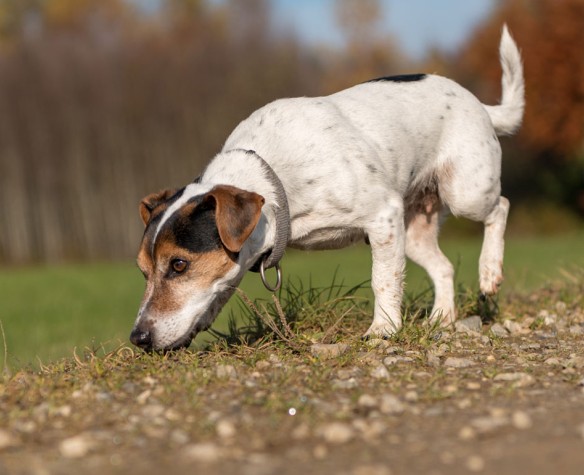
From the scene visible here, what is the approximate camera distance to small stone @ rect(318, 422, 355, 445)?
335cm

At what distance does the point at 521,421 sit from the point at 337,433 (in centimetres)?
77

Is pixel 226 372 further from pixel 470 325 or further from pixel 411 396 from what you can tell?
pixel 470 325

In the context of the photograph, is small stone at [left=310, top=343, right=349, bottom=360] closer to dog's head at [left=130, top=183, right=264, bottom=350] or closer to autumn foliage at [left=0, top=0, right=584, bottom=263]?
dog's head at [left=130, top=183, right=264, bottom=350]

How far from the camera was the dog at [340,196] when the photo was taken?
4906 mm

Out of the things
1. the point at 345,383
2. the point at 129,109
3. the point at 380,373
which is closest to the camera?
the point at 345,383

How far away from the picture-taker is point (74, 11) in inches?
1817

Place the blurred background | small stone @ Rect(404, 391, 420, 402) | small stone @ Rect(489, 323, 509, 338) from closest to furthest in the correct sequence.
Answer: small stone @ Rect(404, 391, 420, 402)
small stone @ Rect(489, 323, 509, 338)
the blurred background

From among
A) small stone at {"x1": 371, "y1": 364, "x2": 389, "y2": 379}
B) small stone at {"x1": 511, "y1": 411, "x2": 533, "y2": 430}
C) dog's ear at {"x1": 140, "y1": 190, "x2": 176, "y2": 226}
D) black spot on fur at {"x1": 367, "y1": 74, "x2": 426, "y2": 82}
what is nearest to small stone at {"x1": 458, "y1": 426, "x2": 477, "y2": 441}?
small stone at {"x1": 511, "y1": 411, "x2": 533, "y2": 430}

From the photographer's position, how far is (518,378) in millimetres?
4285

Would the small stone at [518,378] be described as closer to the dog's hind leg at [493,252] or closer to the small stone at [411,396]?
the small stone at [411,396]

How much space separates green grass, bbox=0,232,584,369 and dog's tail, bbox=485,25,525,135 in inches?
46.8

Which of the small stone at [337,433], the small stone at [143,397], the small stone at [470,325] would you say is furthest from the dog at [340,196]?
the small stone at [337,433]

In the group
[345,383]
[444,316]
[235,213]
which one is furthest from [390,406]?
[444,316]

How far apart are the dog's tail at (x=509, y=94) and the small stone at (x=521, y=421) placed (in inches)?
156
